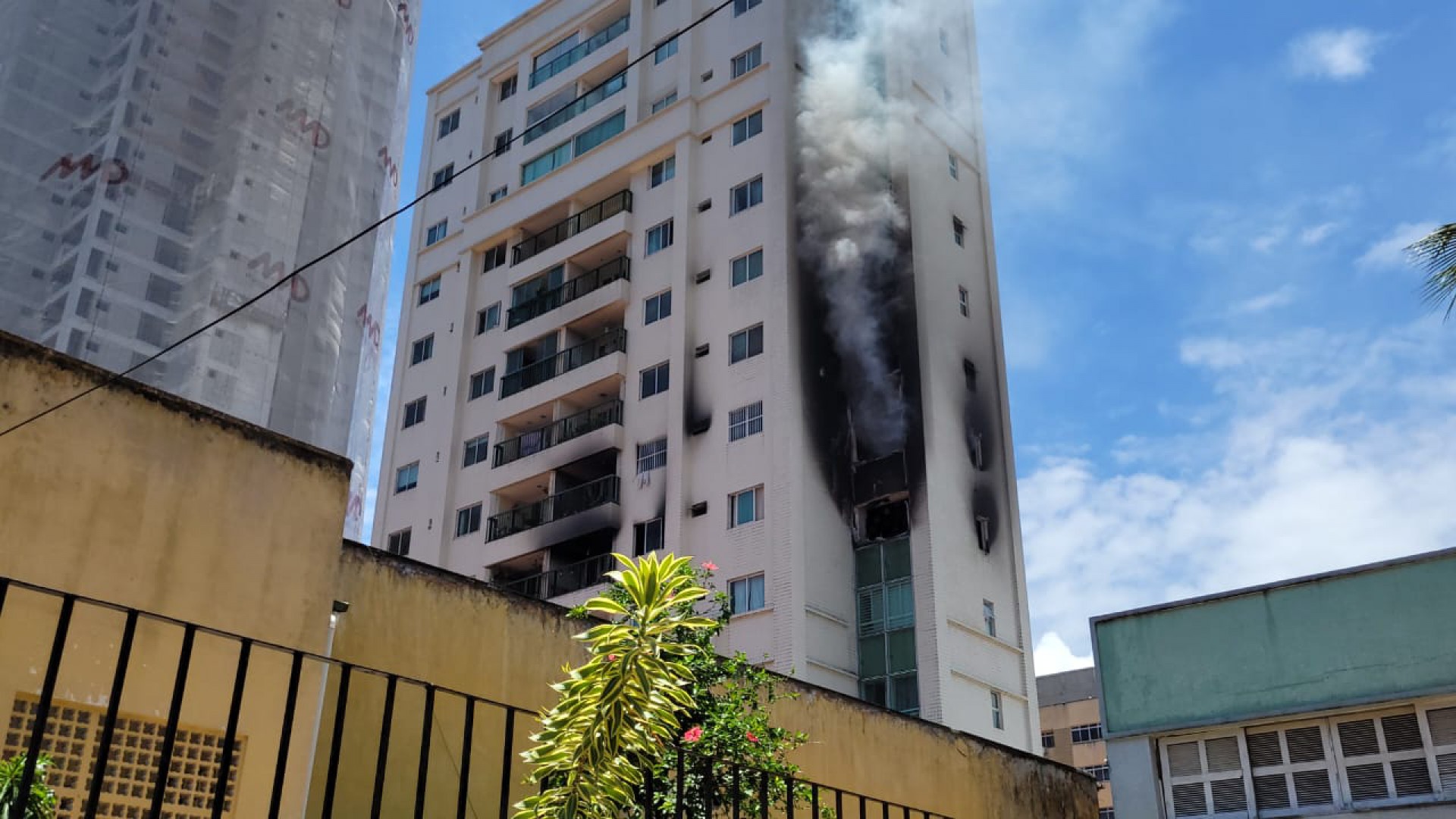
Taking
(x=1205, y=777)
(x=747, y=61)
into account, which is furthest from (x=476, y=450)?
(x=1205, y=777)

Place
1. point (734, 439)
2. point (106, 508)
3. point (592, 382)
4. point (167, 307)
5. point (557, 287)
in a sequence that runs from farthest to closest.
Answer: point (557, 287) → point (592, 382) → point (734, 439) → point (167, 307) → point (106, 508)

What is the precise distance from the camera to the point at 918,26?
40.8 meters

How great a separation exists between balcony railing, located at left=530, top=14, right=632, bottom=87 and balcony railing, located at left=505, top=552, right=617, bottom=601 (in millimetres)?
16456

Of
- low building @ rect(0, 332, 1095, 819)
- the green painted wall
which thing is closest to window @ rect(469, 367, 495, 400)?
the green painted wall

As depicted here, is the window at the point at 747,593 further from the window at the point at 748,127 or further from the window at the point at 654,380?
the window at the point at 748,127

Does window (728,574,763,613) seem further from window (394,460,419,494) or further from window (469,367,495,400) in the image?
window (394,460,419,494)

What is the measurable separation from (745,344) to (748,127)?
6515 mm

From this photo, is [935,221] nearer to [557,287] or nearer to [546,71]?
[557,287]

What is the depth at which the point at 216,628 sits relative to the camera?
9.40 metres

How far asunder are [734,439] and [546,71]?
52.9 feet

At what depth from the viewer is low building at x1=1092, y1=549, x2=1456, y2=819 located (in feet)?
46.1

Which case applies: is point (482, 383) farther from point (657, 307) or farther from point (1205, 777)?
point (1205, 777)

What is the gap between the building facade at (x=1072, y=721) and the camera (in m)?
58.4

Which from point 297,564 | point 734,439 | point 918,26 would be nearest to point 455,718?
point 297,564
